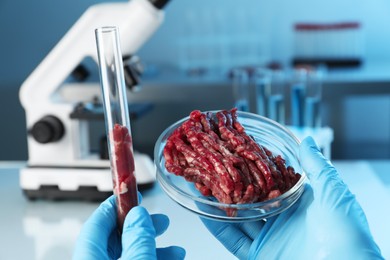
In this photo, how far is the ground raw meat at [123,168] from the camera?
45.8 inches

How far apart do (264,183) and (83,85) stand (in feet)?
7.74

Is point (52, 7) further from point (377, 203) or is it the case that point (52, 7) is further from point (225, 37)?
point (377, 203)

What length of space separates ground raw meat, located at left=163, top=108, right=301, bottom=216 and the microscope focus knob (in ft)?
2.56

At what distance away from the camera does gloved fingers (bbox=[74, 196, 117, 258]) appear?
114 cm

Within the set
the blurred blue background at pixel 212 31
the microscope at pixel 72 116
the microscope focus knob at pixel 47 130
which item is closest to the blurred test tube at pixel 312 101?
the microscope at pixel 72 116

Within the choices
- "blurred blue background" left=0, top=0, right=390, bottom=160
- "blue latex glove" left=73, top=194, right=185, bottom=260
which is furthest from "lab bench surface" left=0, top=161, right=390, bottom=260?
"blurred blue background" left=0, top=0, right=390, bottom=160

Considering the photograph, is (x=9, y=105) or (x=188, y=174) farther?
(x=9, y=105)

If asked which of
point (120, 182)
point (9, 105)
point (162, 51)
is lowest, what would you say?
point (9, 105)

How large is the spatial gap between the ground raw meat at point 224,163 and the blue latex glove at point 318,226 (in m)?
0.05

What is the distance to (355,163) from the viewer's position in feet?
7.08

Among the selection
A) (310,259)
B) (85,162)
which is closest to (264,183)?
(310,259)

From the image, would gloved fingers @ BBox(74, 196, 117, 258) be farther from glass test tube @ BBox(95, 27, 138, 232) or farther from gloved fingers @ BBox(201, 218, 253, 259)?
gloved fingers @ BBox(201, 218, 253, 259)

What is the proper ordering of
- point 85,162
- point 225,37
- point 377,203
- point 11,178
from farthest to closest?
point 225,37 → point 11,178 → point 85,162 → point 377,203

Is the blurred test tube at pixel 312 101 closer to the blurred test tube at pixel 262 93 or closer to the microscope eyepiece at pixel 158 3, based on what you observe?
the blurred test tube at pixel 262 93
